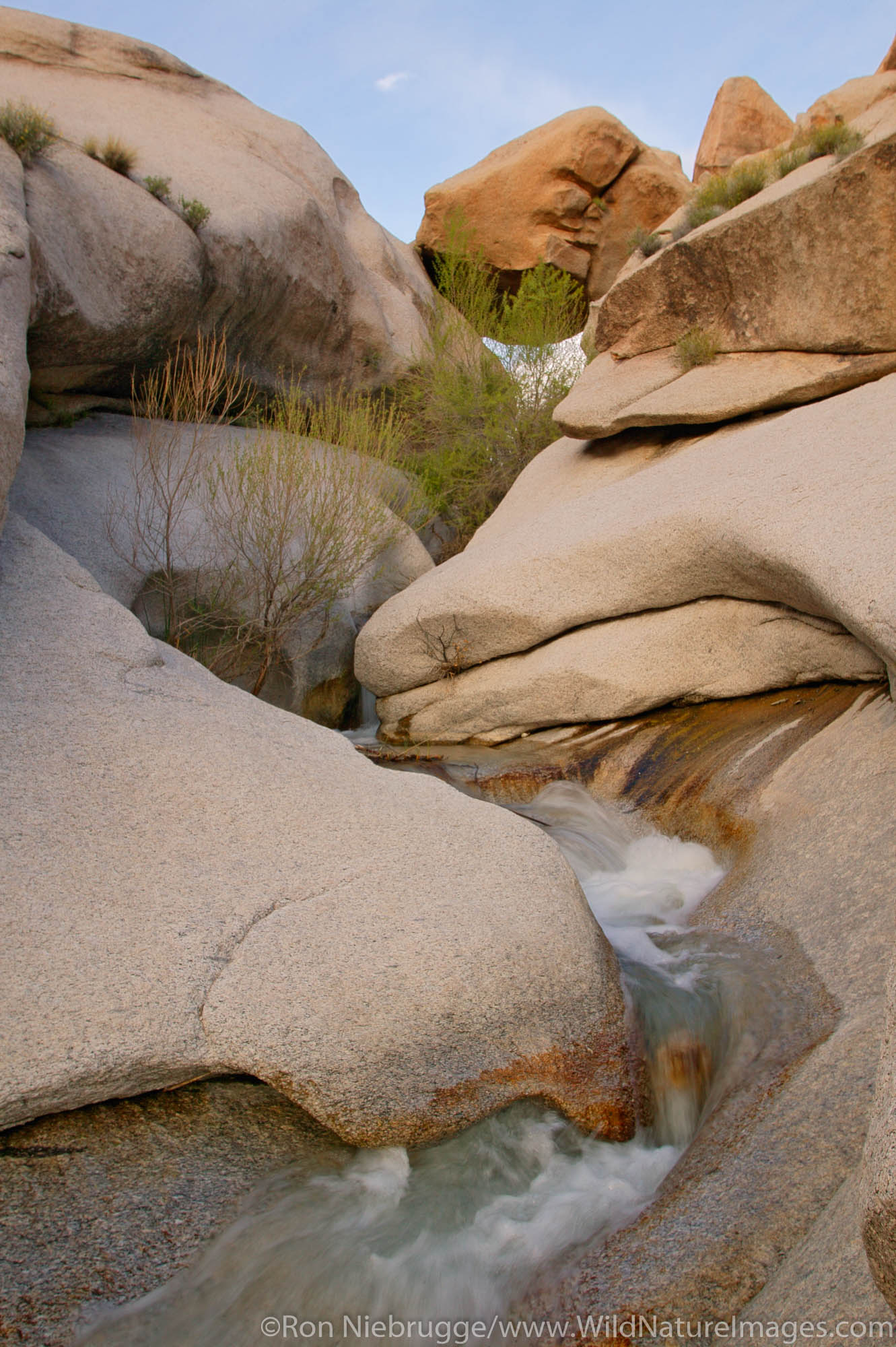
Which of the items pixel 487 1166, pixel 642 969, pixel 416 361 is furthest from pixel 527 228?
pixel 487 1166

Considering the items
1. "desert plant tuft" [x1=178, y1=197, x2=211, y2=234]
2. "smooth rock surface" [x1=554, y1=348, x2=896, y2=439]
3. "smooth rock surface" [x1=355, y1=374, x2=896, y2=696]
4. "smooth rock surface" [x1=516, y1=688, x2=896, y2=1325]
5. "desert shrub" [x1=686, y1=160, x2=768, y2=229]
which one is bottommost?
"smooth rock surface" [x1=516, y1=688, x2=896, y2=1325]

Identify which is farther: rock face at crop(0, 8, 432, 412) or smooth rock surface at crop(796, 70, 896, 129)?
smooth rock surface at crop(796, 70, 896, 129)

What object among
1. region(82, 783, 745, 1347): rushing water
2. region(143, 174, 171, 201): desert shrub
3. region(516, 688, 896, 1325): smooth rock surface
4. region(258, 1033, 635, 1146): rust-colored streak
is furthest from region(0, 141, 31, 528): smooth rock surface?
region(516, 688, 896, 1325): smooth rock surface

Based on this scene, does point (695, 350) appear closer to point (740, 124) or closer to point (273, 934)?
point (273, 934)

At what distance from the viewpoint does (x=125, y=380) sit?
35.7 feet

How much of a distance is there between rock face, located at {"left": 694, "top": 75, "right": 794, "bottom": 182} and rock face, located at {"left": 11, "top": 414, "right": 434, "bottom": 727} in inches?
663

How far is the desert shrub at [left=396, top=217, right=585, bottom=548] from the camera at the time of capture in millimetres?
14031

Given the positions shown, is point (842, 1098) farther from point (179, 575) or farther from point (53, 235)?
point (53, 235)

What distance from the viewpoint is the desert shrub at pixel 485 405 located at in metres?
14.0

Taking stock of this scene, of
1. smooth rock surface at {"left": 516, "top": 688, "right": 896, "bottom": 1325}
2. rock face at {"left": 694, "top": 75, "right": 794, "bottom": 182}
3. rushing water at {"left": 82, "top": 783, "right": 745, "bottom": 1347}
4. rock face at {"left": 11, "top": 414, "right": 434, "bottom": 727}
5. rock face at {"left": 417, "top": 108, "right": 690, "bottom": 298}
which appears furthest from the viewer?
rock face at {"left": 694, "top": 75, "right": 794, "bottom": 182}

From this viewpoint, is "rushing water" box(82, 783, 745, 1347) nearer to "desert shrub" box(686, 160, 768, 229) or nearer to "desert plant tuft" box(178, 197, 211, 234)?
"desert shrub" box(686, 160, 768, 229)

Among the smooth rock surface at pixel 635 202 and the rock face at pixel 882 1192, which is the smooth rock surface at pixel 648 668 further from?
the smooth rock surface at pixel 635 202

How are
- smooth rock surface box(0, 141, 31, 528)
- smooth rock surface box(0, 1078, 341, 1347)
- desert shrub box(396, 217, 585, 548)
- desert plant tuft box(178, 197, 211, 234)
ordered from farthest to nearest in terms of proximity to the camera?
desert shrub box(396, 217, 585, 548), desert plant tuft box(178, 197, 211, 234), smooth rock surface box(0, 141, 31, 528), smooth rock surface box(0, 1078, 341, 1347)

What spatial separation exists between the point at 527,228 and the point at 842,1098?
1965cm
